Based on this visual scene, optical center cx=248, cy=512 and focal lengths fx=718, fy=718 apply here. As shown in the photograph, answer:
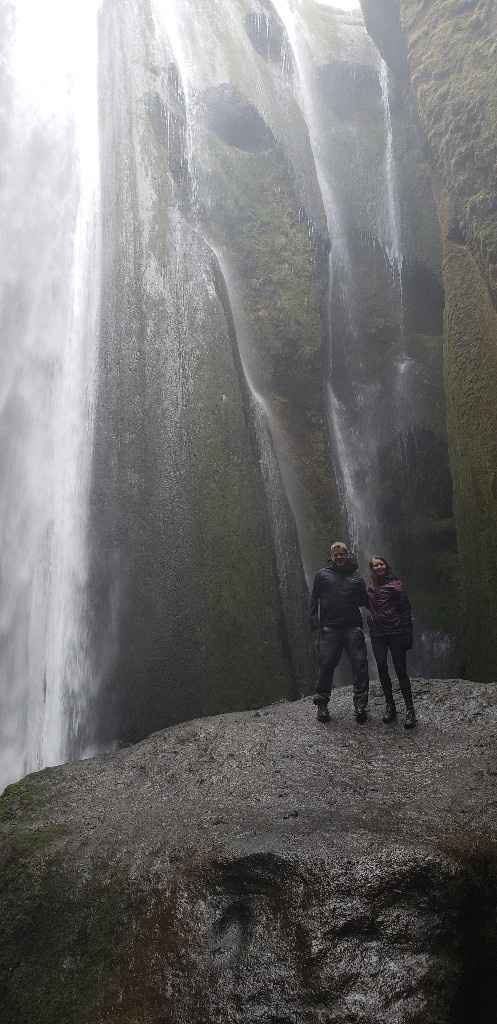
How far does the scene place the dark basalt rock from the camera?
13773 mm

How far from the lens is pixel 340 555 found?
254 inches

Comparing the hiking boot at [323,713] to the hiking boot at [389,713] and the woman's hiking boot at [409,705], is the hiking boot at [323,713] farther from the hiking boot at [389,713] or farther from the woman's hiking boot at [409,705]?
the woman's hiking boot at [409,705]

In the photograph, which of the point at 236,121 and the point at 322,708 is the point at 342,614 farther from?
the point at 236,121

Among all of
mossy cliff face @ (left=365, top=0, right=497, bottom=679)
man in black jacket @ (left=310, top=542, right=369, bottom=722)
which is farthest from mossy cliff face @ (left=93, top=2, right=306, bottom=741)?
man in black jacket @ (left=310, top=542, right=369, bottom=722)

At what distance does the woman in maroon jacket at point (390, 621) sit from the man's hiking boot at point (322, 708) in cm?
66

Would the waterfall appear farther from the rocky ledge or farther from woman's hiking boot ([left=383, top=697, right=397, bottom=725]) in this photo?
the rocky ledge

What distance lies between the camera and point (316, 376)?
12.6 metres

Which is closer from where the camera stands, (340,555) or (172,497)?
(340,555)

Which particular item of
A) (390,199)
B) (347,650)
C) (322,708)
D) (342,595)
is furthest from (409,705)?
(390,199)

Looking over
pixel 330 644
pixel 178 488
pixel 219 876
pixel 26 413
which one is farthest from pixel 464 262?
pixel 219 876

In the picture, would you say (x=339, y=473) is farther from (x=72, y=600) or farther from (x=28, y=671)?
(x=28, y=671)

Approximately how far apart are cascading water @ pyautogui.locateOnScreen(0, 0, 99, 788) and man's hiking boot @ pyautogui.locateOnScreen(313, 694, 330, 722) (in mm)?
3590

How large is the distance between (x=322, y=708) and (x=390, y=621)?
1219 mm

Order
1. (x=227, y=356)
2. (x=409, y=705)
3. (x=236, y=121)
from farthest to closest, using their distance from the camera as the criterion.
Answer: (x=236, y=121) < (x=227, y=356) < (x=409, y=705)
